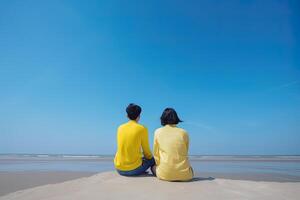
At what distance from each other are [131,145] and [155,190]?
124cm

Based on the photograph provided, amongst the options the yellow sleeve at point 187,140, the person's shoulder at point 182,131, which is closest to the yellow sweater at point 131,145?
the person's shoulder at point 182,131

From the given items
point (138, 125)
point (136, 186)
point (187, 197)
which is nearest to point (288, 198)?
point (187, 197)

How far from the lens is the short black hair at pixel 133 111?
18.0 feet

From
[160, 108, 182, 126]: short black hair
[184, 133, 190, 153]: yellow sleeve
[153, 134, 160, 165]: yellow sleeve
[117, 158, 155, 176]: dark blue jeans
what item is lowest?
[117, 158, 155, 176]: dark blue jeans

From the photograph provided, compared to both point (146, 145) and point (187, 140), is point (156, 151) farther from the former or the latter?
point (187, 140)

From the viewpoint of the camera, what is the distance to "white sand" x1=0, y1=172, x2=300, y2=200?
13.4ft

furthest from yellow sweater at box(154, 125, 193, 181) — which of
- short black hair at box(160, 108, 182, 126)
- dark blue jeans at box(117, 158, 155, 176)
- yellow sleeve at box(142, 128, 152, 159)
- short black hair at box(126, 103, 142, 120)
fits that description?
short black hair at box(126, 103, 142, 120)

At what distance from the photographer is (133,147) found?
17.5ft

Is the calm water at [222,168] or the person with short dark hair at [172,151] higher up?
the person with short dark hair at [172,151]

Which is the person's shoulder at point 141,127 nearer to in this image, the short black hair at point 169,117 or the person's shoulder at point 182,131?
the short black hair at point 169,117

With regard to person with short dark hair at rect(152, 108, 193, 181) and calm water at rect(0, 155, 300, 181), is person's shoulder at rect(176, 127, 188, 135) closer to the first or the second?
person with short dark hair at rect(152, 108, 193, 181)

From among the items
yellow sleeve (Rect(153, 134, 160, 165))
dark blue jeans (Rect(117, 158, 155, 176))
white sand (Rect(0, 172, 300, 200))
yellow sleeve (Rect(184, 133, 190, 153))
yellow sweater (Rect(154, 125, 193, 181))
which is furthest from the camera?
dark blue jeans (Rect(117, 158, 155, 176))

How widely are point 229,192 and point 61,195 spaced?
287cm

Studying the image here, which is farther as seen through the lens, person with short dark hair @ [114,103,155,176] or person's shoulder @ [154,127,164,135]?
person with short dark hair @ [114,103,155,176]
